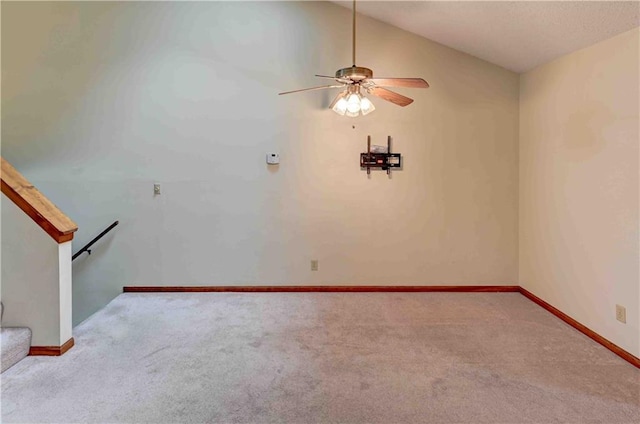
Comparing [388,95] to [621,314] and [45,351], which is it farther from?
[45,351]

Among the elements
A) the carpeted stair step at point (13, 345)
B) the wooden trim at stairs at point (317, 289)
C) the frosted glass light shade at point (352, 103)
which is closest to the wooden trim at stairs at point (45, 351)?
the carpeted stair step at point (13, 345)

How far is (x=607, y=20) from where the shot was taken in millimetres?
2438

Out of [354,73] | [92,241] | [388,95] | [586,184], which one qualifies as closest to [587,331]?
[586,184]

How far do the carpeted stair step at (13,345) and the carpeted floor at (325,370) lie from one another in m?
0.06

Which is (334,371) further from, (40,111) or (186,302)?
(40,111)

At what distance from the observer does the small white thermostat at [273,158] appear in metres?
3.87

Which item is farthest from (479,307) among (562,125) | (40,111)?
(40,111)

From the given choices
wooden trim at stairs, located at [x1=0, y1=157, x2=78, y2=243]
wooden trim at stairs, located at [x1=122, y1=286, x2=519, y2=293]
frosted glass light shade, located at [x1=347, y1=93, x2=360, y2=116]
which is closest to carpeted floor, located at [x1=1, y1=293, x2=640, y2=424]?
wooden trim at stairs, located at [x1=122, y1=286, x2=519, y2=293]

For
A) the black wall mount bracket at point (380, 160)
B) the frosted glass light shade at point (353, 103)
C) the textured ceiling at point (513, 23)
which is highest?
the textured ceiling at point (513, 23)

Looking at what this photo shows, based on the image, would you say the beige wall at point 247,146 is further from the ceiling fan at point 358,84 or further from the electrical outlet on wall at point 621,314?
the electrical outlet on wall at point 621,314

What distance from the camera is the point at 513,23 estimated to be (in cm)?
291

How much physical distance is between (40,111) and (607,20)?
17.1 feet

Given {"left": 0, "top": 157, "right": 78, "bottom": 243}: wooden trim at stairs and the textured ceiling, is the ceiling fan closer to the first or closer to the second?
the textured ceiling

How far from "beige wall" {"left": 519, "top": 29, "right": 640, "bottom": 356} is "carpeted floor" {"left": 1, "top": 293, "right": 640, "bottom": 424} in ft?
1.27
